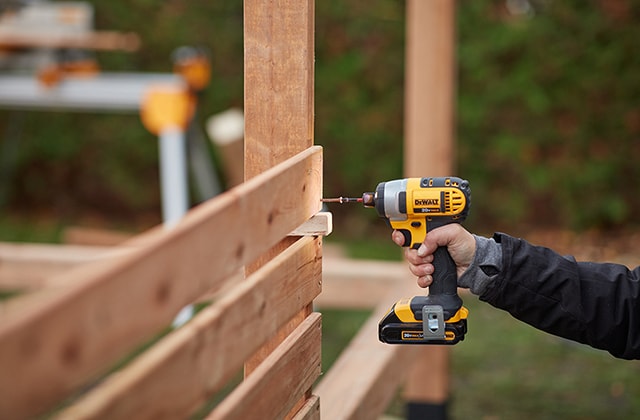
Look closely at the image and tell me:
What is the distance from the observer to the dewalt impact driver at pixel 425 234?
200 cm

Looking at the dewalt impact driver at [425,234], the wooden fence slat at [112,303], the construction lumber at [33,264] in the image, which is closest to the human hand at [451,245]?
the dewalt impact driver at [425,234]

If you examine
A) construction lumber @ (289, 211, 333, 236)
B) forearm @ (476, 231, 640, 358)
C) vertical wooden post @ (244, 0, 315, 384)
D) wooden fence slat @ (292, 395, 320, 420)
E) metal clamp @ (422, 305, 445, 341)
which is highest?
vertical wooden post @ (244, 0, 315, 384)

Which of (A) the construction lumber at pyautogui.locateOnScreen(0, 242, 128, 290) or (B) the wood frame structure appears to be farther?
(A) the construction lumber at pyautogui.locateOnScreen(0, 242, 128, 290)

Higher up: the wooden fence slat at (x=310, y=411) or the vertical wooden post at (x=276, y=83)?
the vertical wooden post at (x=276, y=83)

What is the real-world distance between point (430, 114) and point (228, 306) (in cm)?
282

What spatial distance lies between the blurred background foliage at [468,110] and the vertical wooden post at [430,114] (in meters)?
3.34

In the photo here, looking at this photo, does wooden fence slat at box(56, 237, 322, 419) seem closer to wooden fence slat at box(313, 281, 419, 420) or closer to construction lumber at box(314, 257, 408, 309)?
wooden fence slat at box(313, 281, 419, 420)

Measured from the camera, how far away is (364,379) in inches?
97.0

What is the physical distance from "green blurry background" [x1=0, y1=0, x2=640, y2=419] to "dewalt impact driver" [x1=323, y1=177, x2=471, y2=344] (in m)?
3.96

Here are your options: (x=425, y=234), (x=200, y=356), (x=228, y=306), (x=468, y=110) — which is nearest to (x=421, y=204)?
(x=425, y=234)

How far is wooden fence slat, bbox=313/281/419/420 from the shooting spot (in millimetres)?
2279

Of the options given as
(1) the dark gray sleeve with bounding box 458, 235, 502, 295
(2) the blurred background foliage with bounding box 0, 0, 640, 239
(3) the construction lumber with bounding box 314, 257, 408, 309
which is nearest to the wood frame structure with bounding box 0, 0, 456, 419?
(1) the dark gray sleeve with bounding box 458, 235, 502, 295

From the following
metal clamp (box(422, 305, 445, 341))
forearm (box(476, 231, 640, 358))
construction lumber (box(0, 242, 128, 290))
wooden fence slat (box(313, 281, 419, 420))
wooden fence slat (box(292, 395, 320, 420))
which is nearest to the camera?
wooden fence slat (box(292, 395, 320, 420))

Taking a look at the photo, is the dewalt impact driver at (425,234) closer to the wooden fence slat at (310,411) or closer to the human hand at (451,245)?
the human hand at (451,245)
